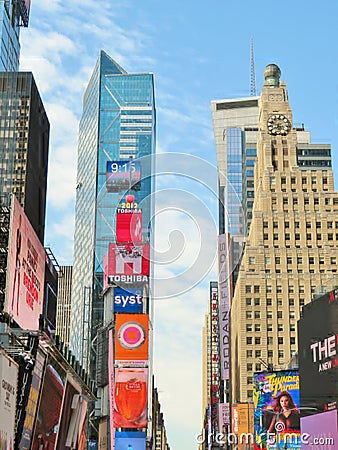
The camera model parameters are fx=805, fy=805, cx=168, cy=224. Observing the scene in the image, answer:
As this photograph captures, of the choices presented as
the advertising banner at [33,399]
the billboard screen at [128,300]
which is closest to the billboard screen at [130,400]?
the billboard screen at [128,300]

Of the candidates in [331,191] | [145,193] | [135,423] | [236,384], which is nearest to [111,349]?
[135,423]

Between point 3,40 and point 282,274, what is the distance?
59.0 metres

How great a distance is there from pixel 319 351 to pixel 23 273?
A: 18875 millimetres

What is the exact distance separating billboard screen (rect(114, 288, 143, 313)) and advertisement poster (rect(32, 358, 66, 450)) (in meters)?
51.7

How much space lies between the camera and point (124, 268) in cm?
11275

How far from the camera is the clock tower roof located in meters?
159

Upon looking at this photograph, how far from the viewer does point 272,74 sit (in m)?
160

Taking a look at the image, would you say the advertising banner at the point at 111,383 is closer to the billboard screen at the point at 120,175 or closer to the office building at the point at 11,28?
the billboard screen at the point at 120,175

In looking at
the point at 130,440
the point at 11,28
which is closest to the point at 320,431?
the point at 130,440

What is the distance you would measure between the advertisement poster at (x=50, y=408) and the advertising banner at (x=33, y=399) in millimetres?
1467

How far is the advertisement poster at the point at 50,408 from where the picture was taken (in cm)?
4437

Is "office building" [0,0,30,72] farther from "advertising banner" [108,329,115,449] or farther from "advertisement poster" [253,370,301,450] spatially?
"advertisement poster" [253,370,301,450]

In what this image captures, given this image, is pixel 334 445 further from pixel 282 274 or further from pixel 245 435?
pixel 282 274

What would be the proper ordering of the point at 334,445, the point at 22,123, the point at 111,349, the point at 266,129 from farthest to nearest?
the point at 266,129 → the point at 111,349 → the point at 22,123 → the point at 334,445
